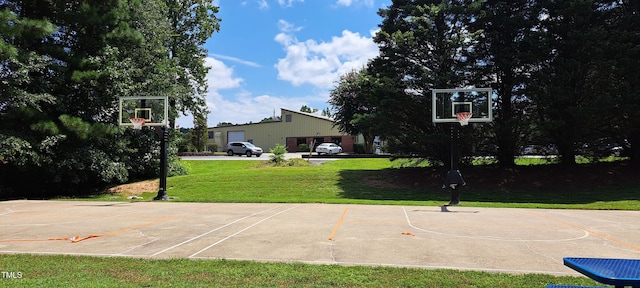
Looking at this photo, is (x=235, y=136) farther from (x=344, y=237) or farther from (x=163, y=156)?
(x=344, y=237)

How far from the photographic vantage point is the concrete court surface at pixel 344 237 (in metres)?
6.09

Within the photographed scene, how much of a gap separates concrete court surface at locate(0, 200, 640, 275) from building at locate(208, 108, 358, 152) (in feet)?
139

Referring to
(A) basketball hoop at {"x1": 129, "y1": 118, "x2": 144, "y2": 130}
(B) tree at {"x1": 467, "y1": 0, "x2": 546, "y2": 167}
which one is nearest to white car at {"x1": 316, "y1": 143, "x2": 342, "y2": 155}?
(B) tree at {"x1": 467, "y1": 0, "x2": 546, "y2": 167}

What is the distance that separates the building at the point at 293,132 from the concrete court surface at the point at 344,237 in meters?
42.4

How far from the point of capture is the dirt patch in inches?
818

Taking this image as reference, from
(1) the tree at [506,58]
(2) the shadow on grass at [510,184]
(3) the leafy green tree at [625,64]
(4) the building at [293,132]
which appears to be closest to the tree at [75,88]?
(2) the shadow on grass at [510,184]

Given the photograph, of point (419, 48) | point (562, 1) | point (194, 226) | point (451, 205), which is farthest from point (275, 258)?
point (562, 1)

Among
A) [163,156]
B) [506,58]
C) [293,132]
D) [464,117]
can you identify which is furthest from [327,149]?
[464,117]

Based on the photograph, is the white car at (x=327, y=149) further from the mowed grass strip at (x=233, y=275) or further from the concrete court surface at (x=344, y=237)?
the mowed grass strip at (x=233, y=275)

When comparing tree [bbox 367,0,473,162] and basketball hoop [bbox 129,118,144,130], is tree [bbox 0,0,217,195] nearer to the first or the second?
basketball hoop [bbox 129,118,144,130]

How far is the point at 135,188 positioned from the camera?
2167 cm

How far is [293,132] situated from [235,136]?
36.1ft

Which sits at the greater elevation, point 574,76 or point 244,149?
point 574,76

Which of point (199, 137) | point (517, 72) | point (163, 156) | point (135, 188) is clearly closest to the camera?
point (163, 156)
